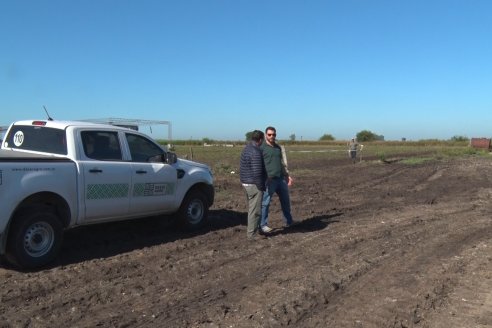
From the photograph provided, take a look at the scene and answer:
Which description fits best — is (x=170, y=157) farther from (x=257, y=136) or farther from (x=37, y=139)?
(x=37, y=139)

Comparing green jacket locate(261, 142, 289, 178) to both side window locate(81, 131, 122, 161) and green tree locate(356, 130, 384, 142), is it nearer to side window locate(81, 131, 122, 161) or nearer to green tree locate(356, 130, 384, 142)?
side window locate(81, 131, 122, 161)

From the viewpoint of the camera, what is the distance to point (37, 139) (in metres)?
7.93

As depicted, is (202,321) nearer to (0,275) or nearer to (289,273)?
(289,273)

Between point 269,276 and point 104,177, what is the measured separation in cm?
288

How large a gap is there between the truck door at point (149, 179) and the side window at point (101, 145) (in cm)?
29

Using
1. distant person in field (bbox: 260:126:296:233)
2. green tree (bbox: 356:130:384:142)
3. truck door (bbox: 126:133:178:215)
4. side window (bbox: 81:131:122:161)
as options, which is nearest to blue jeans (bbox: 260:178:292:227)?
distant person in field (bbox: 260:126:296:233)

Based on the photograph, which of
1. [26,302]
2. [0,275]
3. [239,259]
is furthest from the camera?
[239,259]

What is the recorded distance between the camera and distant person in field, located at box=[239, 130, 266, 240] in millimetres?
8781

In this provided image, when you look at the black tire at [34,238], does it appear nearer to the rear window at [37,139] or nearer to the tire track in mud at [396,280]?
the rear window at [37,139]

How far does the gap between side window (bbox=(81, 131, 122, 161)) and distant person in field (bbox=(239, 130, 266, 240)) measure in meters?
2.05

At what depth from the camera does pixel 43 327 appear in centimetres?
489

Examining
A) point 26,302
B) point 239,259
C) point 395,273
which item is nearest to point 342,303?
point 395,273

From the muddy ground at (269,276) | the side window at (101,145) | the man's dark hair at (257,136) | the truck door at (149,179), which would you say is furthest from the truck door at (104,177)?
the man's dark hair at (257,136)

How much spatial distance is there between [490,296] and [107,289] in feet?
13.9
